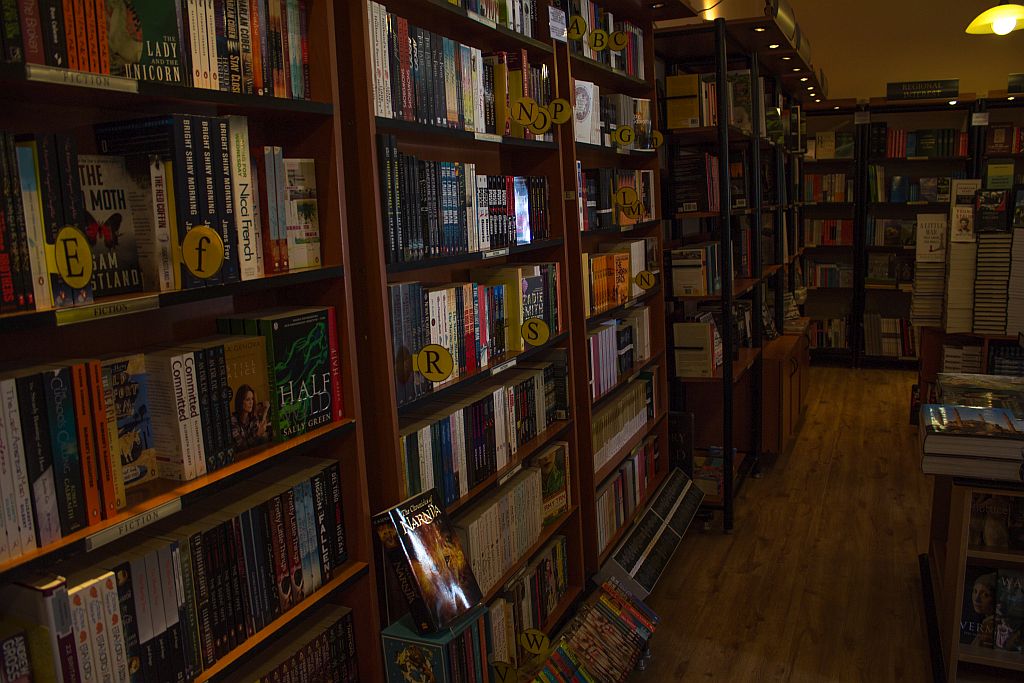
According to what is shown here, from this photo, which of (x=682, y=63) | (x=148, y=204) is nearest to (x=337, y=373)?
(x=148, y=204)

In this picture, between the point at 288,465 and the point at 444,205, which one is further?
the point at 444,205

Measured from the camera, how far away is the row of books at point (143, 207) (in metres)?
1.13

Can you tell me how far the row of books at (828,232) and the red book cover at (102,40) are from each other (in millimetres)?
6878

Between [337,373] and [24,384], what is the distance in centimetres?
65

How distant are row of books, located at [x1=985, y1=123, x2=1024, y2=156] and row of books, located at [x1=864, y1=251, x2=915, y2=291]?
1.03 metres

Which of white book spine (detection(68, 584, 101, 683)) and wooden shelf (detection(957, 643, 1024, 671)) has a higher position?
white book spine (detection(68, 584, 101, 683))

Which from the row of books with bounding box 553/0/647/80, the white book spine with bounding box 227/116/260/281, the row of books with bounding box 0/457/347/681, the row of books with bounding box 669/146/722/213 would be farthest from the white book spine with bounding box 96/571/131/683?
the row of books with bounding box 669/146/722/213

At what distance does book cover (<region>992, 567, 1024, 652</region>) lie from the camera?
8.12 feet

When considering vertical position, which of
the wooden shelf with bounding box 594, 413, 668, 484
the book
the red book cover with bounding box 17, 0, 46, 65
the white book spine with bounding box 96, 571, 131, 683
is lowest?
the book

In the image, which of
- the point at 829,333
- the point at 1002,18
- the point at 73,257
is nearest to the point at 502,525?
the point at 73,257

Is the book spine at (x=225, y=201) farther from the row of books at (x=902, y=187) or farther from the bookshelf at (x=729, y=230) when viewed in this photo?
the row of books at (x=902, y=187)

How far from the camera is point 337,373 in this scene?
171 centimetres

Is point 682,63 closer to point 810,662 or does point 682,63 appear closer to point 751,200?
point 751,200

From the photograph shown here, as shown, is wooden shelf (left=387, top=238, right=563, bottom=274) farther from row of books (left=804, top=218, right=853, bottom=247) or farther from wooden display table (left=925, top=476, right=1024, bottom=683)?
row of books (left=804, top=218, right=853, bottom=247)
